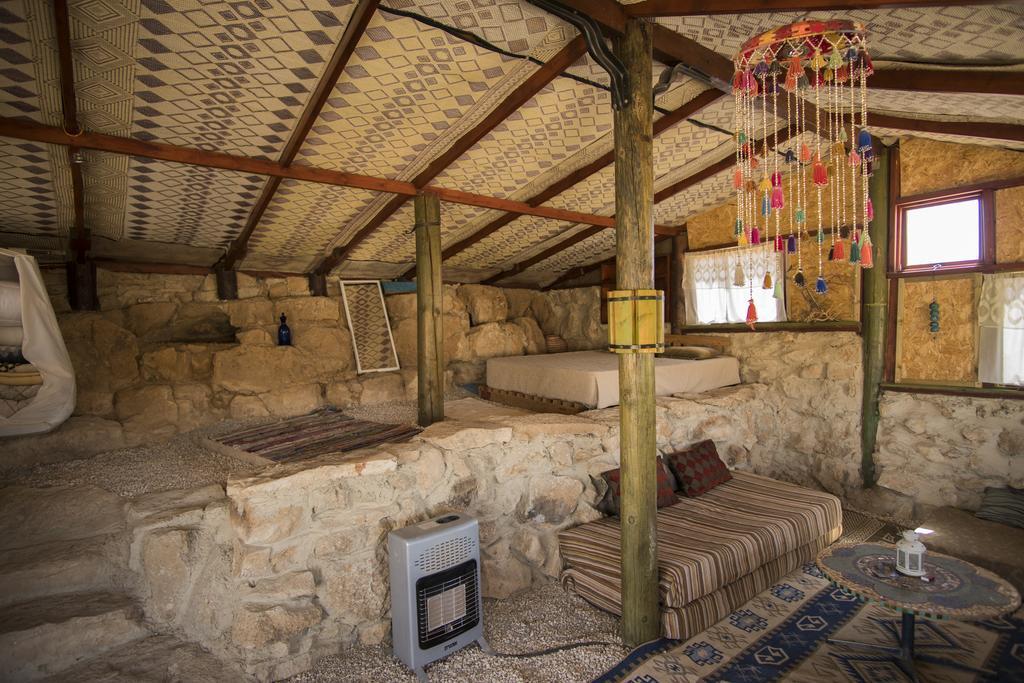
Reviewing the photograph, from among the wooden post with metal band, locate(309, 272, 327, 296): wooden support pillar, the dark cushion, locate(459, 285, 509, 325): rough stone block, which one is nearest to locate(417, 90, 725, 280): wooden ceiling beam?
locate(459, 285, 509, 325): rough stone block

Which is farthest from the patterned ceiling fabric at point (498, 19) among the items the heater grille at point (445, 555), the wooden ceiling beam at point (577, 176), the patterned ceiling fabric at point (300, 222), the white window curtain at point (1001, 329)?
the white window curtain at point (1001, 329)

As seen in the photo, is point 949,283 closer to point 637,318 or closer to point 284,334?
point 637,318

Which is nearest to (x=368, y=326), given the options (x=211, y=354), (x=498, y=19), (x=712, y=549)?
(x=211, y=354)

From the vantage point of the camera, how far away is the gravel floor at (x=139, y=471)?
10.6ft

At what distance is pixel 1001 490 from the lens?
4.04 m

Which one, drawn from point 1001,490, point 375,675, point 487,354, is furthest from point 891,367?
point 375,675

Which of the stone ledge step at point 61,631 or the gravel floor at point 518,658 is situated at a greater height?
the stone ledge step at point 61,631

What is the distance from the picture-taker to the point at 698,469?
13.9 feet

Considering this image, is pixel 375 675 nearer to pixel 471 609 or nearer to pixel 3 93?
pixel 471 609

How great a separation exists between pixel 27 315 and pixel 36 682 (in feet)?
6.96

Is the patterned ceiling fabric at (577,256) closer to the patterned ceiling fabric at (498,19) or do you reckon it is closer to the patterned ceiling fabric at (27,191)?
the patterned ceiling fabric at (498,19)

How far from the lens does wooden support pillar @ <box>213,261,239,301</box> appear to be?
17.0 ft

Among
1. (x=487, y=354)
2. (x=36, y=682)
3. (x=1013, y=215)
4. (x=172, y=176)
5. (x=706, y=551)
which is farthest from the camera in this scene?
(x=487, y=354)

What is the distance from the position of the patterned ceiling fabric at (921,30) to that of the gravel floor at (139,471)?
3.62 meters
